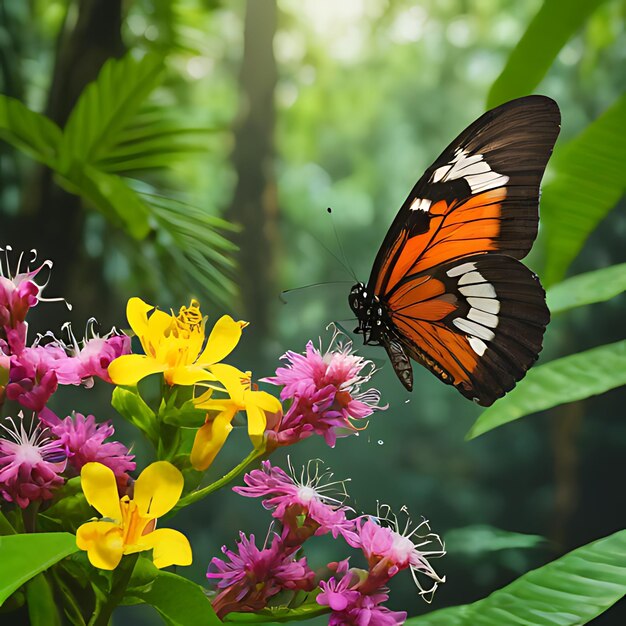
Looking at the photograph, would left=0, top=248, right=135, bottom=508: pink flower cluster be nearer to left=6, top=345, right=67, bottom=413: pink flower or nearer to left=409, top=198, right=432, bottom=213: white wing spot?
left=6, top=345, right=67, bottom=413: pink flower

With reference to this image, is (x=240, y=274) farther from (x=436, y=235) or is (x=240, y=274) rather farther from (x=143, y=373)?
(x=143, y=373)

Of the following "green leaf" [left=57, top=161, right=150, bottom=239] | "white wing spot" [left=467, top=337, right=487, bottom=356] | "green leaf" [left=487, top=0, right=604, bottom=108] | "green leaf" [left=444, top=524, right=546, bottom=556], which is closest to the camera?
"white wing spot" [left=467, top=337, right=487, bottom=356]

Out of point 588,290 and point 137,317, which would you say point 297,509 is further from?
point 588,290

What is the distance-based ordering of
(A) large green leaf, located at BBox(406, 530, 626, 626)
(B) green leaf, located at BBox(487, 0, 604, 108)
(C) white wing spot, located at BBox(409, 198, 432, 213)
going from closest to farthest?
1. (A) large green leaf, located at BBox(406, 530, 626, 626)
2. (C) white wing spot, located at BBox(409, 198, 432, 213)
3. (B) green leaf, located at BBox(487, 0, 604, 108)

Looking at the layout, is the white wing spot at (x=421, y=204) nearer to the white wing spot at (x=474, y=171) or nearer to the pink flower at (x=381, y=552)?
the white wing spot at (x=474, y=171)

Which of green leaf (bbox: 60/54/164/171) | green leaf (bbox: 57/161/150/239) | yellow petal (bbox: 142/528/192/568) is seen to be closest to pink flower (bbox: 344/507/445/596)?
yellow petal (bbox: 142/528/192/568)

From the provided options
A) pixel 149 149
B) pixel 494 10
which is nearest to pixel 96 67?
pixel 149 149
